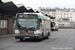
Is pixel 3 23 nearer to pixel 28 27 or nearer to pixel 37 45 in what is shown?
pixel 28 27

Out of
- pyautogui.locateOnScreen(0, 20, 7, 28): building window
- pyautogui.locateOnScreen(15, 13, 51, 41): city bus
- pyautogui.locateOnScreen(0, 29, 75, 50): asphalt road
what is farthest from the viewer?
pyautogui.locateOnScreen(0, 20, 7, 28): building window

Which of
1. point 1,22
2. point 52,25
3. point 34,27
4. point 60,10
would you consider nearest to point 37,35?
point 34,27

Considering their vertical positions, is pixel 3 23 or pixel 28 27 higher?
pixel 28 27

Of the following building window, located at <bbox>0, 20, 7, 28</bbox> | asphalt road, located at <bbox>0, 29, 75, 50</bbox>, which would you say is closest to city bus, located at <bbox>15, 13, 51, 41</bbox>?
asphalt road, located at <bbox>0, 29, 75, 50</bbox>

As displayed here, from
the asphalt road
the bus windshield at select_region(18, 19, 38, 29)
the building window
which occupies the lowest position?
the asphalt road

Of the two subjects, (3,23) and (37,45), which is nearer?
(37,45)

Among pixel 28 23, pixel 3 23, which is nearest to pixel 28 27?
pixel 28 23

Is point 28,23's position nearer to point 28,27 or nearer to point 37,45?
point 28,27

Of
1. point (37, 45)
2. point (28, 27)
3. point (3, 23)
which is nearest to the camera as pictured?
point (37, 45)

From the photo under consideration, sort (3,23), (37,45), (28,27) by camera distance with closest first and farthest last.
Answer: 1. (37,45)
2. (28,27)
3. (3,23)

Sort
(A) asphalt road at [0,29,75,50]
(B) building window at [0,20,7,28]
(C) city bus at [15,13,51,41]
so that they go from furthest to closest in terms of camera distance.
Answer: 1. (B) building window at [0,20,7,28]
2. (C) city bus at [15,13,51,41]
3. (A) asphalt road at [0,29,75,50]

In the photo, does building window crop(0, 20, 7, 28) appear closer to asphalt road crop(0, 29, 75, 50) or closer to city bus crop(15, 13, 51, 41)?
asphalt road crop(0, 29, 75, 50)

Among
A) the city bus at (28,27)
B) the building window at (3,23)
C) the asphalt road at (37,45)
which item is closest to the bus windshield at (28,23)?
the city bus at (28,27)

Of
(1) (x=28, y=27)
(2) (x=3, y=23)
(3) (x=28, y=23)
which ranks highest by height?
(3) (x=28, y=23)
